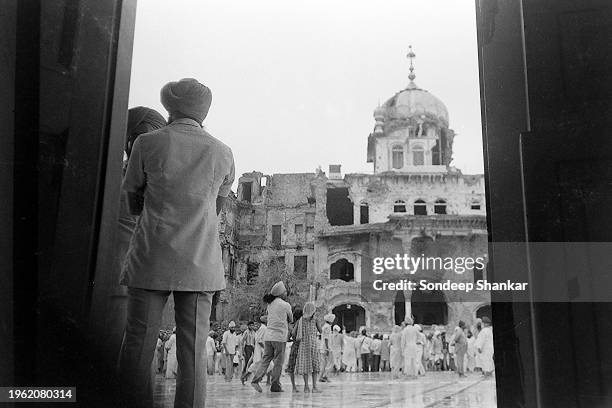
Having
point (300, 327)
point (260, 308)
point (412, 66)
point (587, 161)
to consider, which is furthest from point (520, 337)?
point (412, 66)

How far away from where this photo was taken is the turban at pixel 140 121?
2.41 m

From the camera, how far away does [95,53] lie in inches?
96.3

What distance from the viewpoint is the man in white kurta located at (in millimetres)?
2408

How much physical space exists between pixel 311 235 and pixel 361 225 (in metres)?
0.25

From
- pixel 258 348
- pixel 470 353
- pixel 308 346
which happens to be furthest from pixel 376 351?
pixel 258 348

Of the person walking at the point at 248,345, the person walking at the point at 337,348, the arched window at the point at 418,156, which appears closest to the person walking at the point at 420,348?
the person walking at the point at 337,348

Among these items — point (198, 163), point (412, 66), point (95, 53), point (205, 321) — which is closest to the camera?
point (205, 321)

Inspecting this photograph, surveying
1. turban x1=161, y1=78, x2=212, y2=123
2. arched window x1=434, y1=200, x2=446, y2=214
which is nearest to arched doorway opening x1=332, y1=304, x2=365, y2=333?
arched window x1=434, y1=200, x2=446, y2=214

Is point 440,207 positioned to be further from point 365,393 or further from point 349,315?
point 365,393

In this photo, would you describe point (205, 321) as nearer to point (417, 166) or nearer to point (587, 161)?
point (417, 166)

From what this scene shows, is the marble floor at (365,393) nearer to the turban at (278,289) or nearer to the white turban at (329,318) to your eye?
the white turban at (329,318)

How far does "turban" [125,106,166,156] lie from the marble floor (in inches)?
38.9

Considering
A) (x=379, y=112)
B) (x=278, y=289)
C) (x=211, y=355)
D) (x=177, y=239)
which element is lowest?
(x=211, y=355)

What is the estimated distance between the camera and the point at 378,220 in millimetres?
2748
